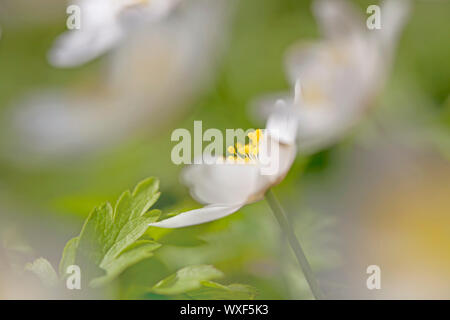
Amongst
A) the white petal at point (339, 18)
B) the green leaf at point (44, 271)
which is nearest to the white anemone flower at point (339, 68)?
the white petal at point (339, 18)

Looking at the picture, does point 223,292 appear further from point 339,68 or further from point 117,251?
point 339,68

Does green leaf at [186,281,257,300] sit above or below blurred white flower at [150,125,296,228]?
below

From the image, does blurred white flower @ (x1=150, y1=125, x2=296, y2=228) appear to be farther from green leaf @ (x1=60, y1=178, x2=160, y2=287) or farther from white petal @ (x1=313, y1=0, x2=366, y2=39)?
white petal @ (x1=313, y1=0, x2=366, y2=39)

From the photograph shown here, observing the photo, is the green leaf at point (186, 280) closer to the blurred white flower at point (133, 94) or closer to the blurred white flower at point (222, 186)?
the blurred white flower at point (222, 186)

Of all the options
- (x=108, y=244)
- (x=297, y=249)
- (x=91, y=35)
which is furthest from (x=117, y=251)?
(x=91, y=35)

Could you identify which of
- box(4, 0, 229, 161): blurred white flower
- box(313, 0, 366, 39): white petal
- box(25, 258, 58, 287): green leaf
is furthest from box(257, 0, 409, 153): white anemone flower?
box(25, 258, 58, 287): green leaf

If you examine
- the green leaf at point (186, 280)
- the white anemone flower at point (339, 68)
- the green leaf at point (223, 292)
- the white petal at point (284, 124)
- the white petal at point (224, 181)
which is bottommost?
the green leaf at point (223, 292)
